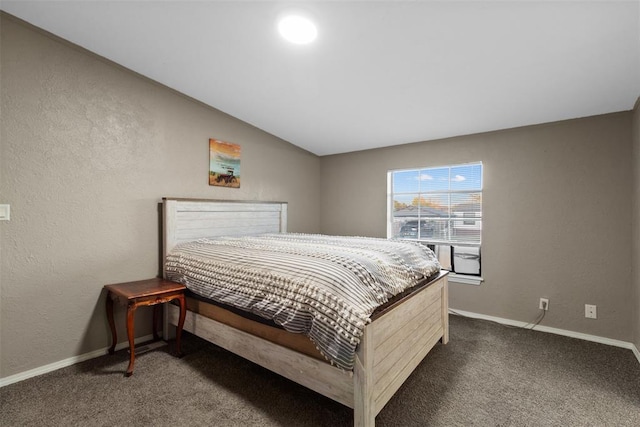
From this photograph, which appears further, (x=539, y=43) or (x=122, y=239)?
(x=122, y=239)

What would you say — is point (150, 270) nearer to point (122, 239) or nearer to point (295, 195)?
point (122, 239)

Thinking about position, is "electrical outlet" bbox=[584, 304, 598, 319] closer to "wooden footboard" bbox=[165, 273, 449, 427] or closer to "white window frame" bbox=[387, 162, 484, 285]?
"white window frame" bbox=[387, 162, 484, 285]

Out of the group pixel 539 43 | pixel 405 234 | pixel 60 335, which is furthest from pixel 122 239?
pixel 539 43

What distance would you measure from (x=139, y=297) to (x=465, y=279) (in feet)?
10.5

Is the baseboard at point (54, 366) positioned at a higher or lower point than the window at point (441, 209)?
lower

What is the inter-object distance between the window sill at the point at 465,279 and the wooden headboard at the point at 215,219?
2.20 meters

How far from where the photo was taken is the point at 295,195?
427 centimetres

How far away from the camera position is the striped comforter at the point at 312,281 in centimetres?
140

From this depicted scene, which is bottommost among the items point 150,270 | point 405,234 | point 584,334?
point 584,334

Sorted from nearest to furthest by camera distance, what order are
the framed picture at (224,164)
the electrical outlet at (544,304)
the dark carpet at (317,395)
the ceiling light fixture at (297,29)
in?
the dark carpet at (317,395), the ceiling light fixture at (297,29), the electrical outlet at (544,304), the framed picture at (224,164)

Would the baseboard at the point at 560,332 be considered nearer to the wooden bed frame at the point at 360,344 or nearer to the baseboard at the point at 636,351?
the baseboard at the point at 636,351

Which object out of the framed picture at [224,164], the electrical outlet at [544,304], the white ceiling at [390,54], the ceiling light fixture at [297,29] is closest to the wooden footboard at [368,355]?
the electrical outlet at [544,304]

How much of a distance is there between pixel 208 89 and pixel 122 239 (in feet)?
5.18

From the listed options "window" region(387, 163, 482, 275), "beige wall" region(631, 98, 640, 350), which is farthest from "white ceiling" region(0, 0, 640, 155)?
"window" region(387, 163, 482, 275)
